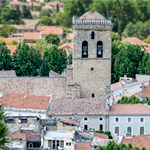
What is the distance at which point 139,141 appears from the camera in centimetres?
4756

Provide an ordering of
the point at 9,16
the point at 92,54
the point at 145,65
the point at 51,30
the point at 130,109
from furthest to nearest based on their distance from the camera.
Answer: the point at 9,16 < the point at 51,30 < the point at 145,65 < the point at 92,54 < the point at 130,109

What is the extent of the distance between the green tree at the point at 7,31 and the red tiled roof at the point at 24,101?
68306 mm

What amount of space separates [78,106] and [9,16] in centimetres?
9185

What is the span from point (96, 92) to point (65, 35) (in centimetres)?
6952

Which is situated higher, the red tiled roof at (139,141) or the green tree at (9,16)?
the green tree at (9,16)

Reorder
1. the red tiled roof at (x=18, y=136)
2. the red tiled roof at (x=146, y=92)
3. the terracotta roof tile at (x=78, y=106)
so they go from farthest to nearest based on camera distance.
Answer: the red tiled roof at (x=146, y=92), the terracotta roof tile at (x=78, y=106), the red tiled roof at (x=18, y=136)

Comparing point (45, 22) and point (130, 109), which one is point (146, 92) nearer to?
point (130, 109)

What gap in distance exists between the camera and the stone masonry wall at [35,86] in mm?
57719

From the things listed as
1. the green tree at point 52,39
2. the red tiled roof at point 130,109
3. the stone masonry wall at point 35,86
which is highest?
the green tree at point 52,39

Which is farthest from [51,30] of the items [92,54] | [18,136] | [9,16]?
[18,136]

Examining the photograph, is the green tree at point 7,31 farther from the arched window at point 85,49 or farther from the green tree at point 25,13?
the arched window at point 85,49

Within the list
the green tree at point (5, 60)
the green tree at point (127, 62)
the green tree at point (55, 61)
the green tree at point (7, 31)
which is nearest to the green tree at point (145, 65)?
the green tree at point (127, 62)

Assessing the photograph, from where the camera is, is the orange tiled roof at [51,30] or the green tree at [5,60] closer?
the green tree at [5,60]

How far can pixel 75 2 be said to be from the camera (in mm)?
140250
